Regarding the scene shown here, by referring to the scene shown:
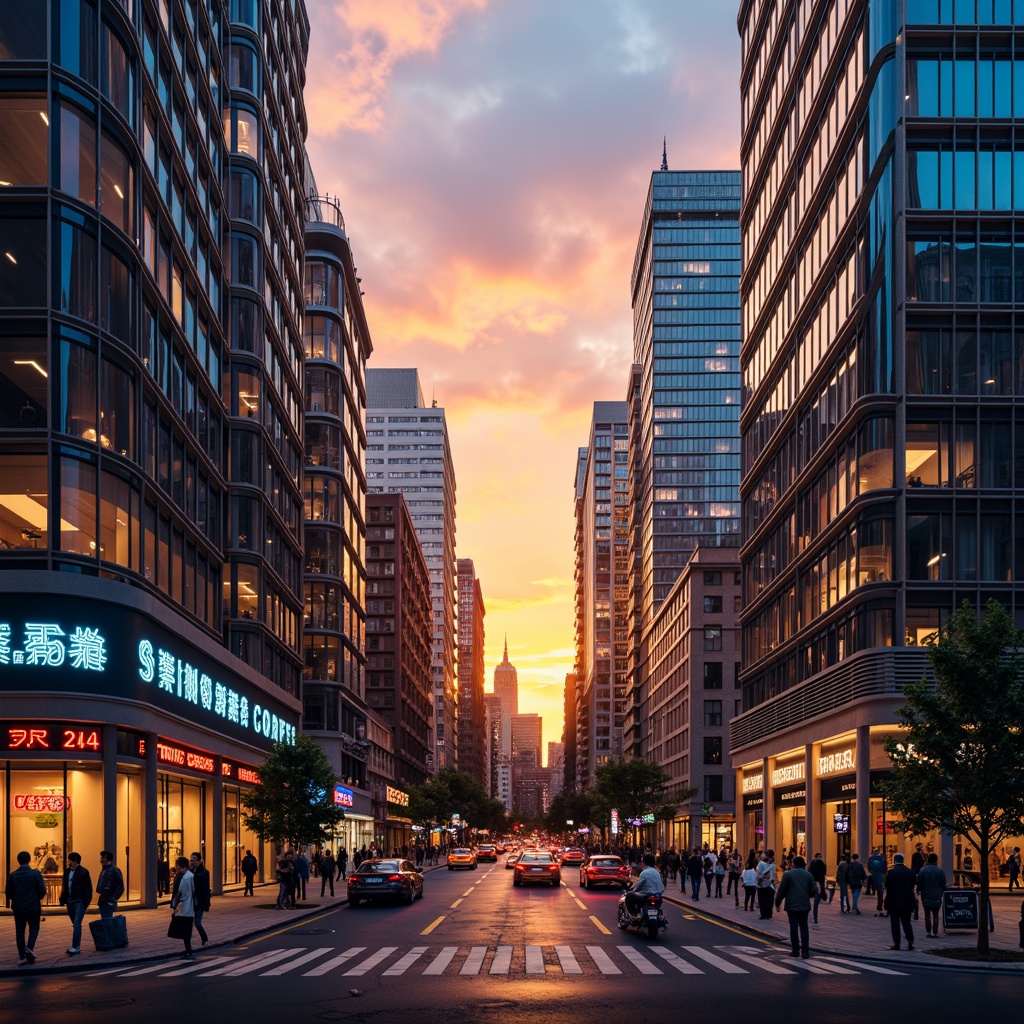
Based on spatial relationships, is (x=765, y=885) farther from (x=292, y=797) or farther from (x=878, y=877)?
(x=292, y=797)

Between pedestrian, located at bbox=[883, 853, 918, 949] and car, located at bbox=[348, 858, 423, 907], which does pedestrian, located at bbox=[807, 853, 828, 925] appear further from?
car, located at bbox=[348, 858, 423, 907]

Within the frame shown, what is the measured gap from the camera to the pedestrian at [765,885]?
32281 millimetres

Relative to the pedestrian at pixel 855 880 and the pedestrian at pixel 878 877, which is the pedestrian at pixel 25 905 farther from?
the pedestrian at pixel 855 880

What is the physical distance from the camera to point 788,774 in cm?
5944

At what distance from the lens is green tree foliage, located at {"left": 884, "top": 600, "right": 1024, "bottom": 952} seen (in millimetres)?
24750

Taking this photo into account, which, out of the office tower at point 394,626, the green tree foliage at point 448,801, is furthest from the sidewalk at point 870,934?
the office tower at point 394,626

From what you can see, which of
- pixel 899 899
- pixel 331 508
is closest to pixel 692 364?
pixel 331 508

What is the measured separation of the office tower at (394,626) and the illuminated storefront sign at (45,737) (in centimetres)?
9557

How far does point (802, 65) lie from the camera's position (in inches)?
2336

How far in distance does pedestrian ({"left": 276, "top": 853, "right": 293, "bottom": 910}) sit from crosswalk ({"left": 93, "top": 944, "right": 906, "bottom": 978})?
12.6 meters

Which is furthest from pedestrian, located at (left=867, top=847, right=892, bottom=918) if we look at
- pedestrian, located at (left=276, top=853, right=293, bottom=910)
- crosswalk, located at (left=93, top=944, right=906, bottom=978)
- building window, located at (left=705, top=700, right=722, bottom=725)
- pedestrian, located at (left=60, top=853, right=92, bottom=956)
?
building window, located at (left=705, top=700, right=722, bottom=725)

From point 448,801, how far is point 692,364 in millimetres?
75241

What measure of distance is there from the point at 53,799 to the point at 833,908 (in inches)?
939

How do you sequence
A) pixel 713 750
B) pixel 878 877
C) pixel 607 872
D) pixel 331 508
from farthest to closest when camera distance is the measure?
pixel 713 750 → pixel 331 508 → pixel 607 872 → pixel 878 877
